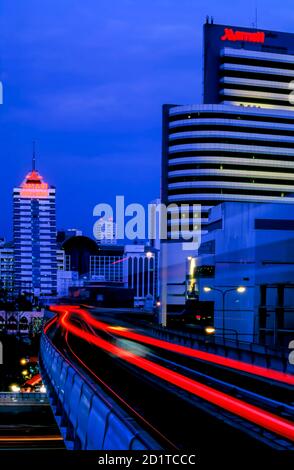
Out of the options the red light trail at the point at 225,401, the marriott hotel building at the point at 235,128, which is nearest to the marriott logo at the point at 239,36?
the marriott hotel building at the point at 235,128

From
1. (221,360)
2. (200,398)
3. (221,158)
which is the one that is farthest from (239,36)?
(200,398)

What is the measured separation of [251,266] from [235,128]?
2206 inches

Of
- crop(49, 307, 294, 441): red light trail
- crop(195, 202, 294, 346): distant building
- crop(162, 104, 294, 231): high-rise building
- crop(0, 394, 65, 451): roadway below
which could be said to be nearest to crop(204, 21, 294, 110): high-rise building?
crop(162, 104, 294, 231): high-rise building

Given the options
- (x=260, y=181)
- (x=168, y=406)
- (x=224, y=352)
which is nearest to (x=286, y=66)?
(x=260, y=181)

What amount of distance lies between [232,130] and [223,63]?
471 inches

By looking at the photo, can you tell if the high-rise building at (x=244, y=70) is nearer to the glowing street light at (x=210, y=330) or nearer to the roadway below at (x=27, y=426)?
the glowing street light at (x=210, y=330)

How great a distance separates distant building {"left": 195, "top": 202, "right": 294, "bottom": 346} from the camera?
1763 inches

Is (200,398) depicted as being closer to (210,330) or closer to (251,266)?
(210,330)

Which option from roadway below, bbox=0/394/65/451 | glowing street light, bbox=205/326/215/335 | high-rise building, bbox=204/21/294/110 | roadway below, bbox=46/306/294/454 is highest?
high-rise building, bbox=204/21/294/110

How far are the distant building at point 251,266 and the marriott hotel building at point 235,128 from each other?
35510 mm

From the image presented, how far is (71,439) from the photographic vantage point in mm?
14117

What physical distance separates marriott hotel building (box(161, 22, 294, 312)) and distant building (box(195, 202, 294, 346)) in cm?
3551

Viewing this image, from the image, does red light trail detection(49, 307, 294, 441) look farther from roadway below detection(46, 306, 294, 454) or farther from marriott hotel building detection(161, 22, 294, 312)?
marriott hotel building detection(161, 22, 294, 312)

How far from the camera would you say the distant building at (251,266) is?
44.8 meters
